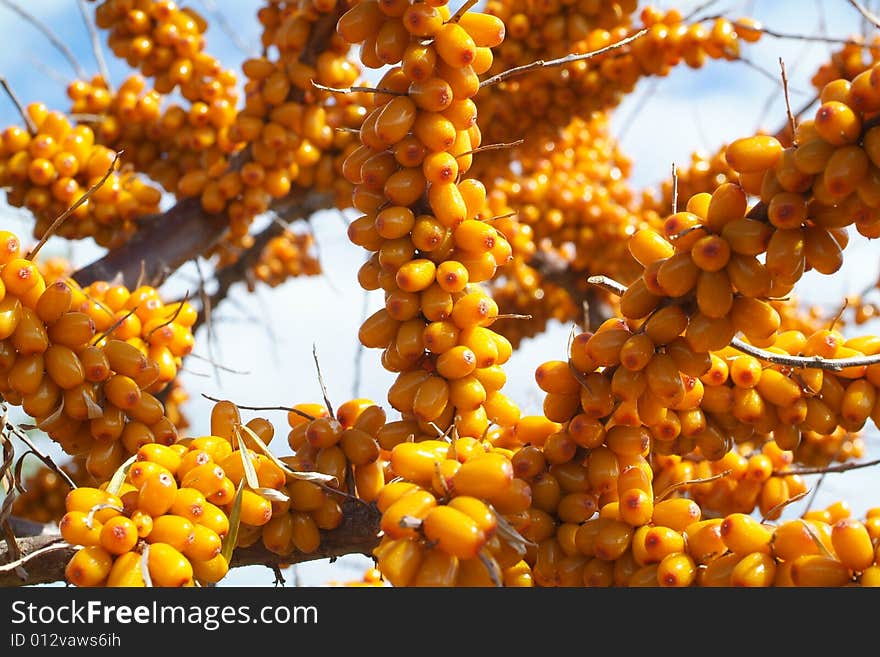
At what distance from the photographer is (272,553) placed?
148cm

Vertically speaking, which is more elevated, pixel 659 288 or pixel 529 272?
pixel 529 272

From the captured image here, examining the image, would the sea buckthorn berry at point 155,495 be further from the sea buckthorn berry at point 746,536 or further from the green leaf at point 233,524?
the sea buckthorn berry at point 746,536

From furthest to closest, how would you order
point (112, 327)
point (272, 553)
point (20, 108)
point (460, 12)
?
point (20, 108) → point (112, 327) → point (272, 553) → point (460, 12)

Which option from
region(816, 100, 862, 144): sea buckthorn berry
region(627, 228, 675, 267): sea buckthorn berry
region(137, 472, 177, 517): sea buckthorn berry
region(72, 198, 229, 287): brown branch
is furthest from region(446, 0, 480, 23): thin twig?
region(72, 198, 229, 287): brown branch

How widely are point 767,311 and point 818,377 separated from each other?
1.02ft

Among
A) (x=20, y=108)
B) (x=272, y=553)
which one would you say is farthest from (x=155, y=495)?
(x=20, y=108)

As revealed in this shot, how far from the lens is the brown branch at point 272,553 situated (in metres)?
1.38

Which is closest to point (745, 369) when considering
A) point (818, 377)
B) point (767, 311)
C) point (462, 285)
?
point (818, 377)

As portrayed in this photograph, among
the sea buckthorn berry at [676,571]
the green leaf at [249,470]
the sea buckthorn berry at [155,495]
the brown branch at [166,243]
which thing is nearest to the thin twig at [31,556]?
the sea buckthorn berry at [155,495]

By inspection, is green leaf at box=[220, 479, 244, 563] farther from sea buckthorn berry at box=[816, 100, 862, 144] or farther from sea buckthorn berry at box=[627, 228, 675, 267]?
sea buckthorn berry at box=[816, 100, 862, 144]

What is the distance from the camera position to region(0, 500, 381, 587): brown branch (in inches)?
54.2

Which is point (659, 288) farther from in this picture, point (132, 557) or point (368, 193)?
point (132, 557)

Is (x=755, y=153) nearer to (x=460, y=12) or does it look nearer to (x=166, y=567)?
(x=460, y=12)

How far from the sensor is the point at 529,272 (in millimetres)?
4211
